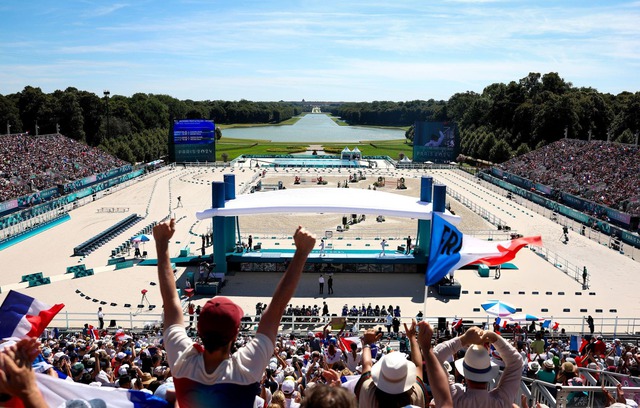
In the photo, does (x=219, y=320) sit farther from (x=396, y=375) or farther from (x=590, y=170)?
(x=590, y=170)

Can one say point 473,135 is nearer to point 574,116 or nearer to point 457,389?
point 574,116

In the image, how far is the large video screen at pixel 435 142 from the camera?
7569 cm

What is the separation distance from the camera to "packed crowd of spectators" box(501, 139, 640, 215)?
44156 millimetres

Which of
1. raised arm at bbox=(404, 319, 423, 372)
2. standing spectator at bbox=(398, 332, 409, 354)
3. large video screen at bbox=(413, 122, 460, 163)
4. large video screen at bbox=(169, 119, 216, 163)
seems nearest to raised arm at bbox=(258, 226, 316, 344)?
raised arm at bbox=(404, 319, 423, 372)

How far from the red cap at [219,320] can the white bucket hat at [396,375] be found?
0.95m

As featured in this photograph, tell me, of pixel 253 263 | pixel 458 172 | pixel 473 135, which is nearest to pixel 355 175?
pixel 458 172

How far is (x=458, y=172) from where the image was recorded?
70188mm

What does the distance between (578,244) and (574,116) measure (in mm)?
46131

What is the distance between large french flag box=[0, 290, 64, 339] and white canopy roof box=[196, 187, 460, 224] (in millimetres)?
20509

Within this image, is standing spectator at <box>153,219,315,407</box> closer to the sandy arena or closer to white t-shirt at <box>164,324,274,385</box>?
white t-shirt at <box>164,324,274,385</box>

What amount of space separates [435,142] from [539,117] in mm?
15532

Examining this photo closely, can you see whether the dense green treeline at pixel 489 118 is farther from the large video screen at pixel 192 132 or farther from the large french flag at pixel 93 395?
the large french flag at pixel 93 395

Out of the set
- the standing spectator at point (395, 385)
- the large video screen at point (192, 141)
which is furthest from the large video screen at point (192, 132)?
the standing spectator at point (395, 385)

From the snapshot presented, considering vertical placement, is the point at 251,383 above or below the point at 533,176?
above
